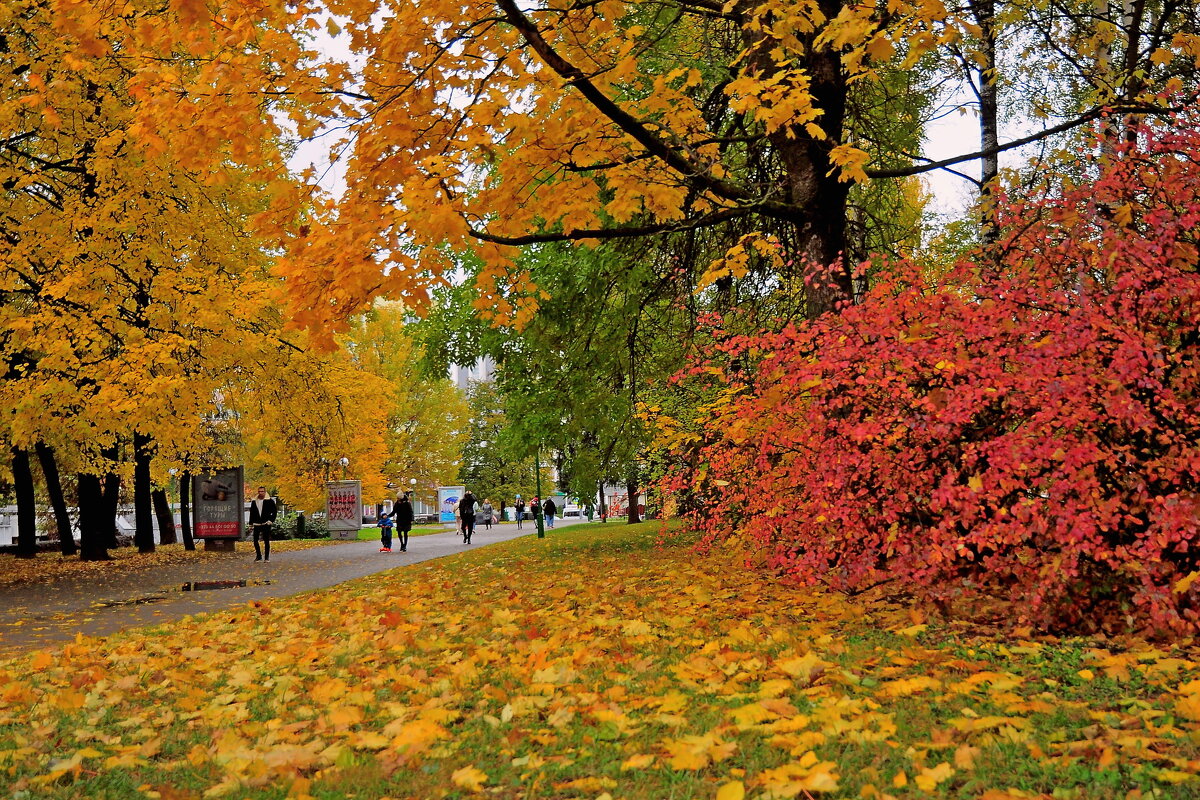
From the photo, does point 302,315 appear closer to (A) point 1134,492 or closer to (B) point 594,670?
(B) point 594,670

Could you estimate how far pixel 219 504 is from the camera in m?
28.7

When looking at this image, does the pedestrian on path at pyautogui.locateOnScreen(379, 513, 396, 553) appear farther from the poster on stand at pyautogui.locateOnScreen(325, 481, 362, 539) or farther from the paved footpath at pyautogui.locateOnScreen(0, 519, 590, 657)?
the poster on stand at pyautogui.locateOnScreen(325, 481, 362, 539)

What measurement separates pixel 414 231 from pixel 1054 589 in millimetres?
5331

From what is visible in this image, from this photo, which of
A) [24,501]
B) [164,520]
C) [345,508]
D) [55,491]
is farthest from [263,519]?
[164,520]

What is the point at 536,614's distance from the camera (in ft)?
26.7

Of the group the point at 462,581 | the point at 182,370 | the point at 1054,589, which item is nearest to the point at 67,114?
the point at 182,370

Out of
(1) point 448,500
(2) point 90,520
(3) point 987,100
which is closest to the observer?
(3) point 987,100

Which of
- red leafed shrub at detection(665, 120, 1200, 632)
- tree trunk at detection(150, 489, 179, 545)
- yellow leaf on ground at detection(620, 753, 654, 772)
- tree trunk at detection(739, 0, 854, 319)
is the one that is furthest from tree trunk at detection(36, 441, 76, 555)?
yellow leaf on ground at detection(620, 753, 654, 772)

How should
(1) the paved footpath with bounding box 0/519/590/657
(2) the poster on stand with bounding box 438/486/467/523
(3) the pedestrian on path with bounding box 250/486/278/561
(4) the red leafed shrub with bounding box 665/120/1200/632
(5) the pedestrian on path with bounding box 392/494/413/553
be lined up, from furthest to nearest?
(2) the poster on stand with bounding box 438/486/467/523, (5) the pedestrian on path with bounding box 392/494/413/553, (3) the pedestrian on path with bounding box 250/486/278/561, (1) the paved footpath with bounding box 0/519/590/657, (4) the red leafed shrub with bounding box 665/120/1200/632

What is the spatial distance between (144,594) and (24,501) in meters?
15.1

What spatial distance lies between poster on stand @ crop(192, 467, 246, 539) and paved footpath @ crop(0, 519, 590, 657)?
17.8 ft

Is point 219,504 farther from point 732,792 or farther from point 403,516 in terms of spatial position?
point 732,792

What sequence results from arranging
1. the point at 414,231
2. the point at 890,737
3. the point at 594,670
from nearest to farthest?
the point at 890,737, the point at 594,670, the point at 414,231

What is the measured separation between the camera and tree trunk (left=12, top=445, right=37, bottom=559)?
2608 cm
